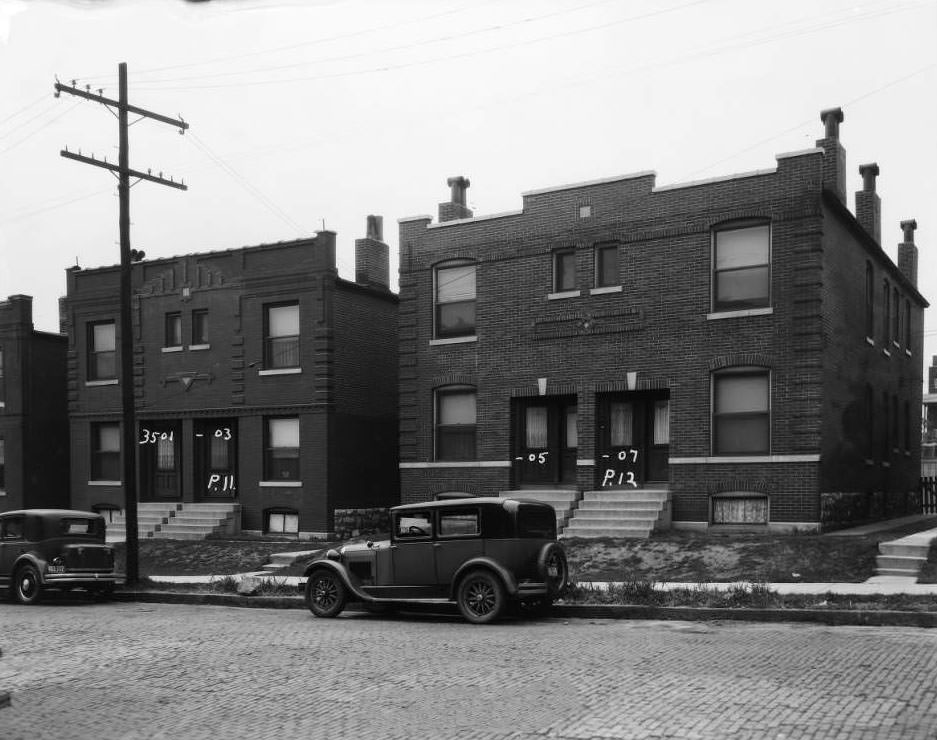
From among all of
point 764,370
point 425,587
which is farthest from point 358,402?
point 425,587

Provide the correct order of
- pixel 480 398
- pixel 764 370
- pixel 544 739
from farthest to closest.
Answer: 1. pixel 480 398
2. pixel 764 370
3. pixel 544 739

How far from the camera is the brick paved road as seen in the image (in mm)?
8484

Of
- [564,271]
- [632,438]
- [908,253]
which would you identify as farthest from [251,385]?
[908,253]

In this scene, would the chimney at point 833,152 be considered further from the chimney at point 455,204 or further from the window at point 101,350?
the window at point 101,350

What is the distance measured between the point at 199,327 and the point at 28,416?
26.0ft

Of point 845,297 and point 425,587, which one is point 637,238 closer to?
point 845,297

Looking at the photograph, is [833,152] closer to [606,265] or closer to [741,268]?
[741,268]

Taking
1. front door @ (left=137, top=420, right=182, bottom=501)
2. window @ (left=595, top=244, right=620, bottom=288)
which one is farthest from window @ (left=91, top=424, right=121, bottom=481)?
window @ (left=595, top=244, right=620, bottom=288)

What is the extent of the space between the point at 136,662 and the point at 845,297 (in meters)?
18.4

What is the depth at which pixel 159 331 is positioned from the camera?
32.0 m

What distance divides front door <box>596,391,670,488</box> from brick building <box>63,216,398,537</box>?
311 inches

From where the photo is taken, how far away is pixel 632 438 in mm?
24922

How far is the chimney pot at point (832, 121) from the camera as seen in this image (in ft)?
81.9

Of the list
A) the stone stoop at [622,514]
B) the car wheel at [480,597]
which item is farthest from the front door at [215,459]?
the car wheel at [480,597]
